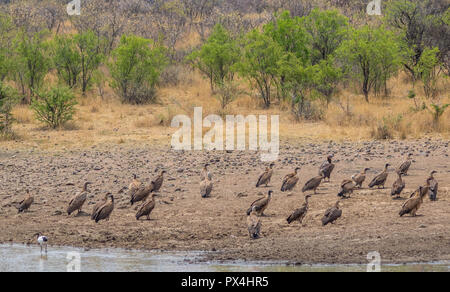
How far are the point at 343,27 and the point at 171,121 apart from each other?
30.7 feet

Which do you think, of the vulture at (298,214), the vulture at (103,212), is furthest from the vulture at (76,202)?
the vulture at (298,214)

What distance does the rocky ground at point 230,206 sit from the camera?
10766 millimetres

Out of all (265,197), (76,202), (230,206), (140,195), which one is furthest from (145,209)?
(265,197)

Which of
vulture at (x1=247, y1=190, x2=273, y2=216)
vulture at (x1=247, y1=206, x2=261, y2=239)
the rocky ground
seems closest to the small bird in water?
the rocky ground

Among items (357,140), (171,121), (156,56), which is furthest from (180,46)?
(357,140)

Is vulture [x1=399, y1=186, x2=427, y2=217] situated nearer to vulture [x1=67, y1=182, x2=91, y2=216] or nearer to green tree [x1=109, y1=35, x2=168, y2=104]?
vulture [x1=67, y1=182, x2=91, y2=216]

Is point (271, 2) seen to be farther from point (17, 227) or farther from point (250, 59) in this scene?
→ point (17, 227)

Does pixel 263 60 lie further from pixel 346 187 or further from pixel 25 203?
pixel 25 203

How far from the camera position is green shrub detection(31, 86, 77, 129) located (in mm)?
22797

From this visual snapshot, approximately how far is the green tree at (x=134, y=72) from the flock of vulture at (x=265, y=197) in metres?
12.5

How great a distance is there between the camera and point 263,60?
26297 mm

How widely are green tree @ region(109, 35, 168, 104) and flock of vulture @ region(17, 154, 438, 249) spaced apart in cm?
1246

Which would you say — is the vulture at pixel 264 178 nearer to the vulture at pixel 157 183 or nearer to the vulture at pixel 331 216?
the vulture at pixel 157 183

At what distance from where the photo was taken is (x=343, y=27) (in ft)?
94.4
